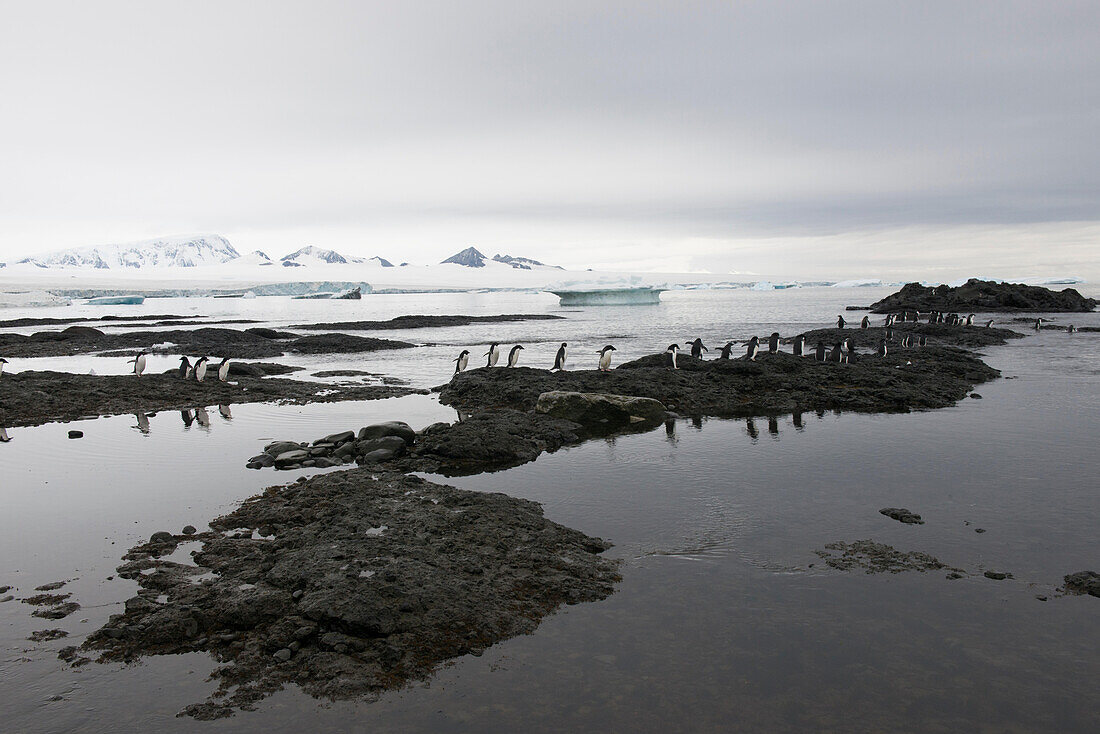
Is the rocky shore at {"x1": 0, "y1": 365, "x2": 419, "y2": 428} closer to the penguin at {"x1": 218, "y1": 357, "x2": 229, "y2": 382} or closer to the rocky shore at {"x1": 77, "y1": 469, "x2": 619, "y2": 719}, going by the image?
the penguin at {"x1": 218, "y1": 357, "x2": 229, "y2": 382}

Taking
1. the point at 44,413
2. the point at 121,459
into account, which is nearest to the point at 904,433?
the point at 121,459

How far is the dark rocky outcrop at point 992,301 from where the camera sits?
40.2 meters

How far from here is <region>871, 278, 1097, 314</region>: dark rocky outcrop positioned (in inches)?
1585

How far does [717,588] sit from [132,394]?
38.3ft

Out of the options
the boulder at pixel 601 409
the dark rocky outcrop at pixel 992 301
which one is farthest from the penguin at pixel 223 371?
the dark rocky outcrop at pixel 992 301

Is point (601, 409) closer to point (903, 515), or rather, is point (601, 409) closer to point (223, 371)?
point (903, 515)

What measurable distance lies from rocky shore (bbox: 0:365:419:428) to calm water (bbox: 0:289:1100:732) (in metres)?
1.71

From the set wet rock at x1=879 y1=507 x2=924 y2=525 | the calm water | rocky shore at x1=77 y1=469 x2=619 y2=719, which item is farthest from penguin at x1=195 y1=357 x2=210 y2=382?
wet rock at x1=879 y1=507 x2=924 y2=525

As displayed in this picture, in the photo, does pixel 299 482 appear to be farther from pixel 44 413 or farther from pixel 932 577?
pixel 44 413

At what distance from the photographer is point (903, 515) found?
5.51 meters

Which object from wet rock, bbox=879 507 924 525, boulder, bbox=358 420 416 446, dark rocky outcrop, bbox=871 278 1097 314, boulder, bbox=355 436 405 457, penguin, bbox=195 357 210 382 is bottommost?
wet rock, bbox=879 507 924 525

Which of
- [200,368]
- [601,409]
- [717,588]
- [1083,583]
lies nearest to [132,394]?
[200,368]

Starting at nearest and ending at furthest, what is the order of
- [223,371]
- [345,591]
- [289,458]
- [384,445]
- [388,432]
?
[345,591] → [289,458] → [384,445] → [388,432] → [223,371]

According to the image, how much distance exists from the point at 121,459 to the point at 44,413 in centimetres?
403
